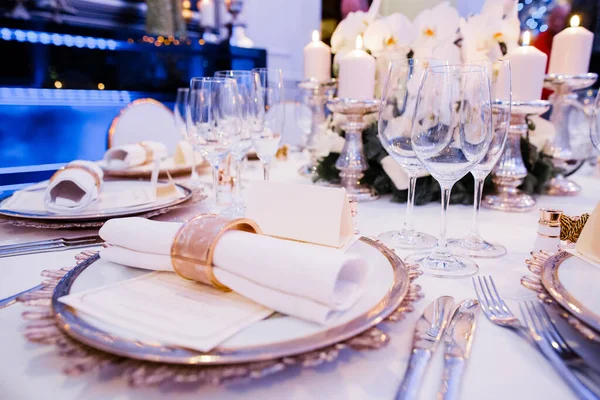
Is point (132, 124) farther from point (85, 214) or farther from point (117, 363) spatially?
point (117, 363)

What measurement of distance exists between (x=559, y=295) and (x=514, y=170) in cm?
78

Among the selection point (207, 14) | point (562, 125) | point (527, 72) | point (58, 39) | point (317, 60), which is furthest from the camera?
point (207, 14)

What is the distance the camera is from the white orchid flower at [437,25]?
1230 millimetres

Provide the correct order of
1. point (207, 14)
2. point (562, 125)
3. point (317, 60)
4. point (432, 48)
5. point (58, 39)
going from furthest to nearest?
point (207, 14), point (58, 39), point (317, 60), point (562, 125), point (432, 48)

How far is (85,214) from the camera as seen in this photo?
865mm

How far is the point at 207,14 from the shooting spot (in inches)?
159

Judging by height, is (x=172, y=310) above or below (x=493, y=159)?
below

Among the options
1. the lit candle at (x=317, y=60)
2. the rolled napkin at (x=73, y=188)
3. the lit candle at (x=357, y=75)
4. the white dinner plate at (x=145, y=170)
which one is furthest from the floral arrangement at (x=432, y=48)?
the rolled napkin at (x=73, y=188)

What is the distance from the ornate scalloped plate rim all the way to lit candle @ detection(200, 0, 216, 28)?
13.2 ft

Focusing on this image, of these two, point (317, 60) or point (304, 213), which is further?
point (317, 60)

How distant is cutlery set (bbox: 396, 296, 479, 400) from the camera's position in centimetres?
40

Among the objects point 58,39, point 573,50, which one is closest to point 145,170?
point 573,50

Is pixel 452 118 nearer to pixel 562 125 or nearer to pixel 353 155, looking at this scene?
pixel 353 155

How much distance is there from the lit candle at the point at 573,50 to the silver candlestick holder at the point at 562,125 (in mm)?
53
